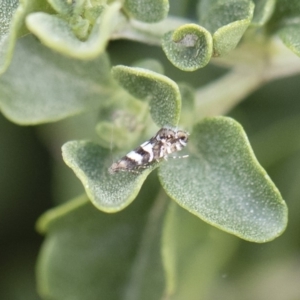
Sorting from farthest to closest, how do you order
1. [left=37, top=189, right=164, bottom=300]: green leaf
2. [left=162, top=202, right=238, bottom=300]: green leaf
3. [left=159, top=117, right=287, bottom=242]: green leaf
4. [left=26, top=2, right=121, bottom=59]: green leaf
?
1. [left=162, top=202, right=238, bottom=300]: green leaf
2. [left=37, top=189, right=164, bottom=300]: green leaf
3. [left=159, top=117, right=287, bottom=242]: green leaf
4. [left=26, top=2, right=121, bottom=59]: green leaf

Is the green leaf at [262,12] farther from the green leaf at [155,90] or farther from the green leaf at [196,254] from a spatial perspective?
the green leaf at [196,254]

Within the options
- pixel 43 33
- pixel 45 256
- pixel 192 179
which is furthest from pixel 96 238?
pixel 43 33

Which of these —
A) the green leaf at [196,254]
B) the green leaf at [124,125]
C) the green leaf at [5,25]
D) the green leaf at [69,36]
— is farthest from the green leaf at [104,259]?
the green leaf at [69,36]

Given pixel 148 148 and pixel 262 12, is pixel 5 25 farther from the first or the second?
pixel 262 12

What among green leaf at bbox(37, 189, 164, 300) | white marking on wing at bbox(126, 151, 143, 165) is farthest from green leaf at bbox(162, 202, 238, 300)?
white marking on wing at bbox(126, 151, 143, 165)

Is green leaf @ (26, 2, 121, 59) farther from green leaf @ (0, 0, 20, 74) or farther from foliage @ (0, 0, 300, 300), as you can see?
green leaf @ (0, 0, 20, 74)

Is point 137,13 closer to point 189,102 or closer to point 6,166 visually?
point 189,102
